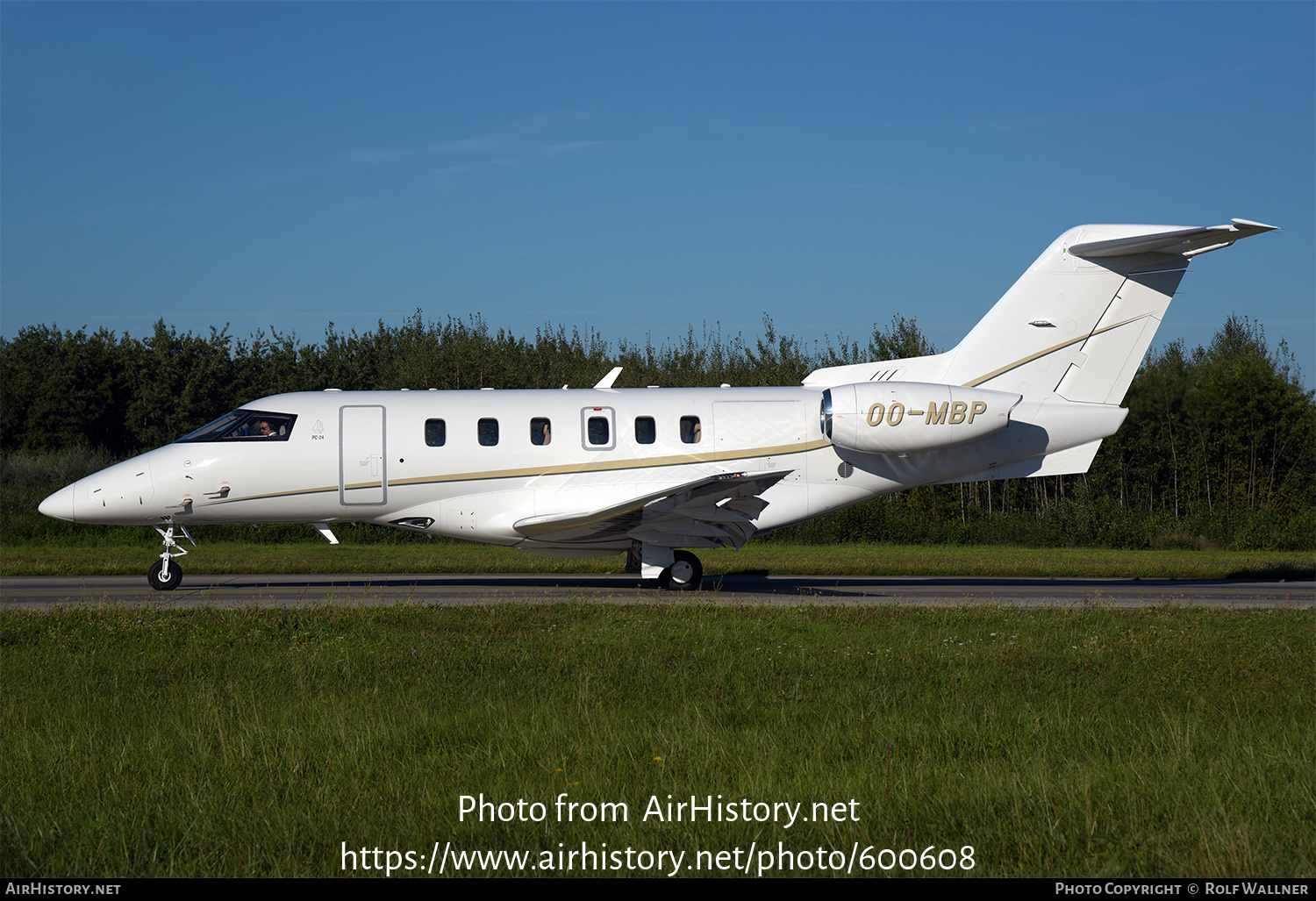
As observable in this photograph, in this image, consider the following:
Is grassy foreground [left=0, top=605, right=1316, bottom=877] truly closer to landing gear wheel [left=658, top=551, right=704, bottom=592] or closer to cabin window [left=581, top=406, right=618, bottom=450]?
landing gear wheel [left=658, top=551, right=704, bottom=592]

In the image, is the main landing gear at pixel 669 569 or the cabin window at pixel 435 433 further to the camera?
the cabin window at pixel 435 433

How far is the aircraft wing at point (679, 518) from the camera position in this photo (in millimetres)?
14617

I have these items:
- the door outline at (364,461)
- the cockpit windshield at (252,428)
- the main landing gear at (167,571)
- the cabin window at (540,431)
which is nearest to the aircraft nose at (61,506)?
the main landing gear at (167,571)

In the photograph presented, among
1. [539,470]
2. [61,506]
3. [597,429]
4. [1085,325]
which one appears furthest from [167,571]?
[1085,325]

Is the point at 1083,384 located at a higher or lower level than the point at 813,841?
higher

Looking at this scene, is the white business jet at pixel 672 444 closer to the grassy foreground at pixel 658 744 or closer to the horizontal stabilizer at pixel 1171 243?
the horizontal stabilizer at pixel 1171 243

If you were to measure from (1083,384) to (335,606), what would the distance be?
39.0ft

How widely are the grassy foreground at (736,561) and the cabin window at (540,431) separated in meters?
5.03

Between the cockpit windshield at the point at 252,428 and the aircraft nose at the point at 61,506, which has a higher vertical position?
the cockpit windshield at the point at 252,428

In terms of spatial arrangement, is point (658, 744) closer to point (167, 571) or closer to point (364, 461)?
point (364, 461)
